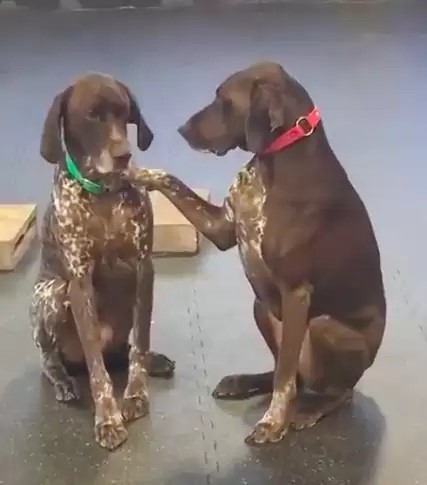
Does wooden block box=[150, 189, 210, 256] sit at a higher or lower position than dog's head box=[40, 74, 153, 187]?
lower

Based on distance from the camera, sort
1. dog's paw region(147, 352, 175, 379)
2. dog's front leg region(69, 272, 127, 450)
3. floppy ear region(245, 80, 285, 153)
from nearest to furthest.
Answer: floppy ear region(245, 80, 285, 153) → dog's front leg region(69, 272, 127, 450) → dog's paw region(147, 352, 175, 379)

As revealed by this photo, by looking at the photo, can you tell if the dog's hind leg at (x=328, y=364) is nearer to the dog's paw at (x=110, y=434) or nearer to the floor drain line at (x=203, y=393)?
the floor drain line at (x=203, y=393)

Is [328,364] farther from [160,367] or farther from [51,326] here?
[51,326]

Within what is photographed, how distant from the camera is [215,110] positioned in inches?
95.8

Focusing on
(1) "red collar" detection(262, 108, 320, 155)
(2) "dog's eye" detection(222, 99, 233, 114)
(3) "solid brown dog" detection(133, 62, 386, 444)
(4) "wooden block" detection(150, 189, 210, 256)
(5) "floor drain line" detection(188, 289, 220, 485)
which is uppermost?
(2) "dog's eye" detection(222, 99, 233, 114)

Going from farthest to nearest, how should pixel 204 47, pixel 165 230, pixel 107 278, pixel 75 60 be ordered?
pixel 204 47, pixel 75 60, pixel 165 230, pixel 107 278

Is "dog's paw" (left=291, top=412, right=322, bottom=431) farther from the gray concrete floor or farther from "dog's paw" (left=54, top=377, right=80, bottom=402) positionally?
"dog's paw" (left=54, top=377, right=80, bottom=402)

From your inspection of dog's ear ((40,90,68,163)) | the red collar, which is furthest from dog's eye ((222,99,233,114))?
dog's ear ((40,90,68,163))

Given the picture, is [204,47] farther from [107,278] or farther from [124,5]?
[107,278]

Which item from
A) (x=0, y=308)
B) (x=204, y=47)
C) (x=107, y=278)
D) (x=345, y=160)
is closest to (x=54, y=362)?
(x=107, y=278)

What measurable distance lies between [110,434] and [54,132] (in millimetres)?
717

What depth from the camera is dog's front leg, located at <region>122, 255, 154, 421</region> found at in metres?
2.62

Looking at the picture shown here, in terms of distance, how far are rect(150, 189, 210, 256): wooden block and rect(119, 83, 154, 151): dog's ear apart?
3.35ft

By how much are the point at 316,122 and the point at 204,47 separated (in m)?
4.49
